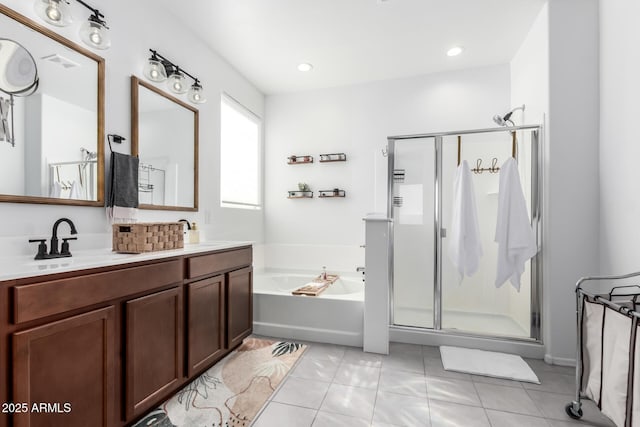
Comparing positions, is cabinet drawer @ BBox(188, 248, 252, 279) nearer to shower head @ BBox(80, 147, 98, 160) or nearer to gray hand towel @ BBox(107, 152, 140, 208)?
gray hand towel @ BBox(107, 152, 140, 208)

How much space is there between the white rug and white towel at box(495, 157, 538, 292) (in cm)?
55

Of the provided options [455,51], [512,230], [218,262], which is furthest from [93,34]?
[512,230]

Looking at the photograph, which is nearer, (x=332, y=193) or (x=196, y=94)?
(x=196, y=94)

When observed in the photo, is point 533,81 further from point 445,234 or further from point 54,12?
point 54,12

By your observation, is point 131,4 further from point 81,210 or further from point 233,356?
point 233,356

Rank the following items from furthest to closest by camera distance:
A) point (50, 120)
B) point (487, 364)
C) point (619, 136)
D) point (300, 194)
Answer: point (300, 194) → point (487, 364) → point (619, 136) → point (50, 120)

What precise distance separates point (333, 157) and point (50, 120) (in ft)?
8.57

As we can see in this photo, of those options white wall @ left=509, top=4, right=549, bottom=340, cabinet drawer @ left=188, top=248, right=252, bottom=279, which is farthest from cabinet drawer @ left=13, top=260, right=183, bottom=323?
white wall @ left=509, top=4, right=549, bottom=340

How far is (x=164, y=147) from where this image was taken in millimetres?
2320

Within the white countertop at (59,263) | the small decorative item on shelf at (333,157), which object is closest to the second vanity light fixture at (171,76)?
the white countertop at (59,263)

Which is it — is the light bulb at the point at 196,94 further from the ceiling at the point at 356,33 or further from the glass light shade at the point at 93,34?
the glass light shade at the point at 93,34

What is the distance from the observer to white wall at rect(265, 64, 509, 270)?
129 inches

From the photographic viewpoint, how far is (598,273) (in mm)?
2125

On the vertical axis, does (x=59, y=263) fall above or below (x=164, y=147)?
below
